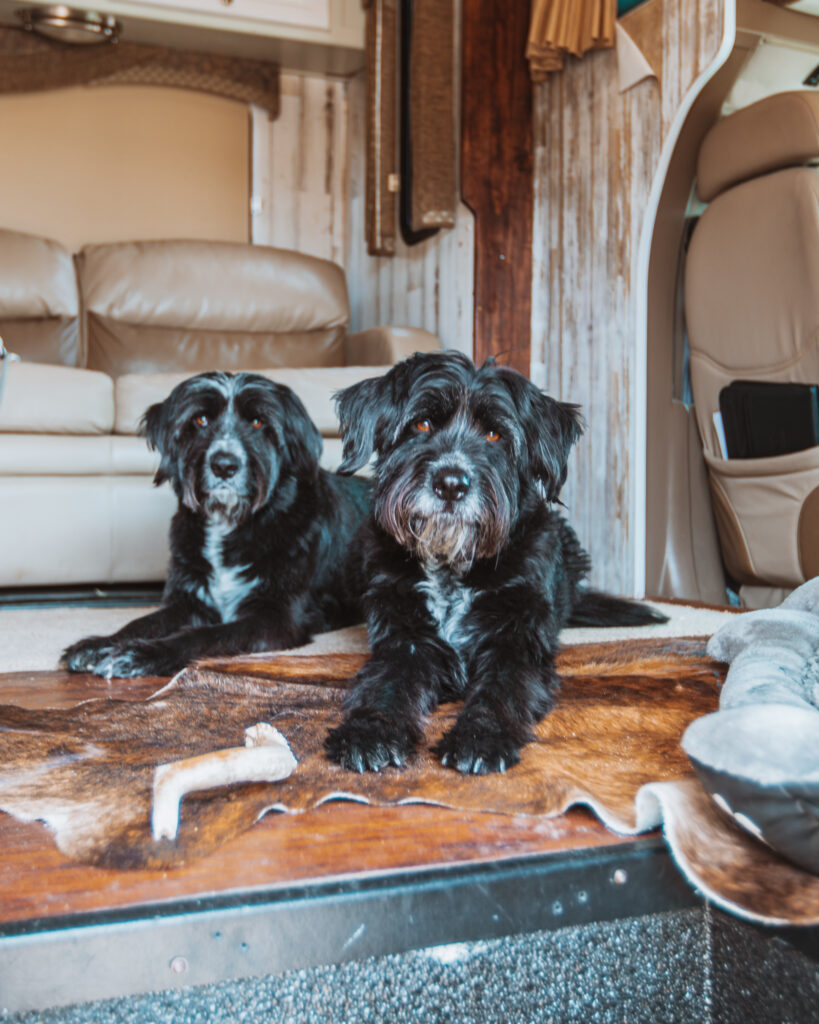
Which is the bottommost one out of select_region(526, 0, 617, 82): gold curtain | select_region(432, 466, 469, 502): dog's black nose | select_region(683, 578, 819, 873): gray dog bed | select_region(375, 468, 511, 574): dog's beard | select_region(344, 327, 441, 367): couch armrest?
select_region(683, 578, 819, 873): gray dog bed

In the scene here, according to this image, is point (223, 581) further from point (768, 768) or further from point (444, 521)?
point (768, 768)

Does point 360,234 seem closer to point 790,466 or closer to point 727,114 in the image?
point 727,114

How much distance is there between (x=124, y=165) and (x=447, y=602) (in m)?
4.37

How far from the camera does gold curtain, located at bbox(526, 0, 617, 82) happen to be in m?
3.24

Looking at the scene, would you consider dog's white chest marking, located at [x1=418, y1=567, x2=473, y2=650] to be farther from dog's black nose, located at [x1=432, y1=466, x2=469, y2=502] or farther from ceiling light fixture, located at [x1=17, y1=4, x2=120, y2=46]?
ceiling light fixture, located at [x1=17, y1=4, x2=120, y2=46]

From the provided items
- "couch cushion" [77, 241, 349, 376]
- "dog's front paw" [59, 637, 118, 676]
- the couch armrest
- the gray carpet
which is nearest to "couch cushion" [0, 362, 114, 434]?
the gray carpet

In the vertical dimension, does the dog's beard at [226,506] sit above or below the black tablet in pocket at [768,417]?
below

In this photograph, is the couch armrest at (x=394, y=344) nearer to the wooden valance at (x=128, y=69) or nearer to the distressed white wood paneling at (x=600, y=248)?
the distressed white wood paneling at (x=600, y=248)

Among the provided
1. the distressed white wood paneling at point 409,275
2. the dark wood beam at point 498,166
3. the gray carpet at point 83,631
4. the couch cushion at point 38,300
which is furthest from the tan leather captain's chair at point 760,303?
the couch cushion at point 38,300

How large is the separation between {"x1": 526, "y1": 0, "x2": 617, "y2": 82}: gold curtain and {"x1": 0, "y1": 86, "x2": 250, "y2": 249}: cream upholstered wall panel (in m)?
2.27

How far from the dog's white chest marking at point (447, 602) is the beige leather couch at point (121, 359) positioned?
5.76ft

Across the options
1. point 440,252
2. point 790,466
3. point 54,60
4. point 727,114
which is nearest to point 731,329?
point 790,466

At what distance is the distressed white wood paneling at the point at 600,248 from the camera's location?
3.10m

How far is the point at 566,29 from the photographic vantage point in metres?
3.35
